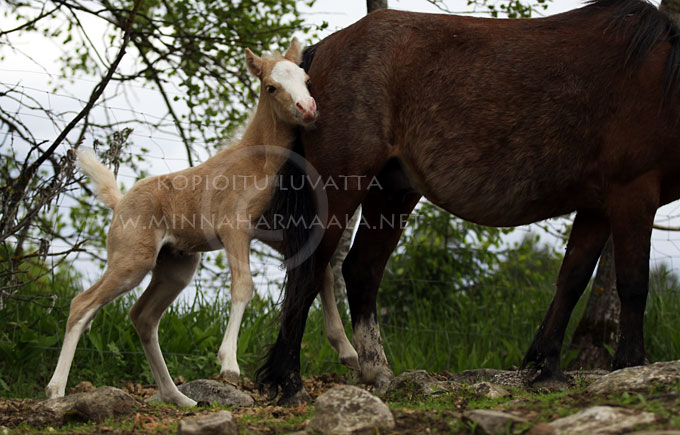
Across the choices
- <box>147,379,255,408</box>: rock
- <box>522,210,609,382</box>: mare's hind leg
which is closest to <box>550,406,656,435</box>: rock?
<box>522,210,609,382</box>: mare's hind leg

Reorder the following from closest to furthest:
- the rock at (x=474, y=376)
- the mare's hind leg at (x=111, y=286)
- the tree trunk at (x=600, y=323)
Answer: the mare's hind leg at (x=111, y=286), the rock at (x=474, y=376), the tree trunk at (x=600, y=323)

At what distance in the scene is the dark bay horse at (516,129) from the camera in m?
4.10

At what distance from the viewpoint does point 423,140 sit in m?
4.33

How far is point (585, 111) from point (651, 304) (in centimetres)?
353

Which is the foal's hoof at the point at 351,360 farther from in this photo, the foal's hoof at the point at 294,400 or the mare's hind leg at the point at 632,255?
the mare's hind leg at the point at 632,255

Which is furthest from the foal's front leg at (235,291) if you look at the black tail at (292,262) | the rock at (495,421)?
the rock at (495,421)

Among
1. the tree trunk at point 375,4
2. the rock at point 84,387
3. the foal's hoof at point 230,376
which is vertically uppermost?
the tree trunk at point 375,4

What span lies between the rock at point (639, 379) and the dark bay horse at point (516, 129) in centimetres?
65

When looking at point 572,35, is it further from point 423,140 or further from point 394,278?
point 394,278

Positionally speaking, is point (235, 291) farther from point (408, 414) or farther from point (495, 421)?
point (495, 421)

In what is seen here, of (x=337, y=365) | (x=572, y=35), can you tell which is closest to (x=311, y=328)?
(x=337, y=365)

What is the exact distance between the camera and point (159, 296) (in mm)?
4738

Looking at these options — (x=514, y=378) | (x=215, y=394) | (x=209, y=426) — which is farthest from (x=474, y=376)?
(x=209, y=426)

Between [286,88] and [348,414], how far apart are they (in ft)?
6.53
